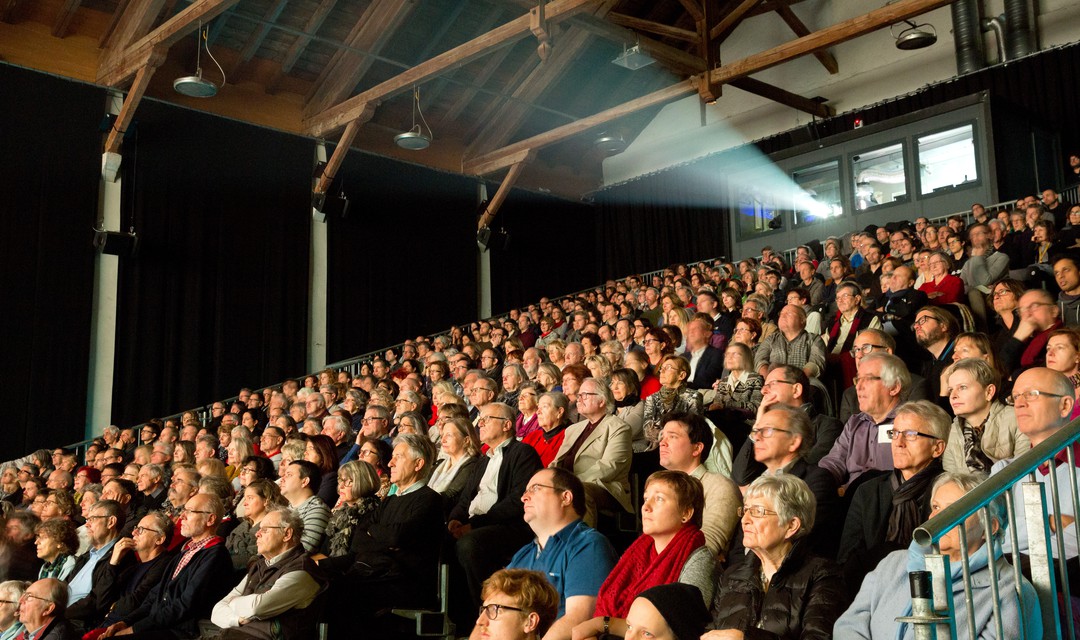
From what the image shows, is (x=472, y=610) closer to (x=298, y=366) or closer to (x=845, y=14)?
(x=298, y=366)

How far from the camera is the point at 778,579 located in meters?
2.49

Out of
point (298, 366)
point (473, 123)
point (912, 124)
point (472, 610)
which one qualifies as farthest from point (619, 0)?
point (472, 610)

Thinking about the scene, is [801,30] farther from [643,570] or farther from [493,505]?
[643,570]

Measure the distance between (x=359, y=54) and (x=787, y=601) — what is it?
1126cm

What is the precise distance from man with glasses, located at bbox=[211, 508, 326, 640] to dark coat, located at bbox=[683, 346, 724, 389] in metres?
2.64

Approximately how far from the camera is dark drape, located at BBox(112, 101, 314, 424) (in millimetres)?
11500

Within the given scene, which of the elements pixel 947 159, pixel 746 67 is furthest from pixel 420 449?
pixel 947 159

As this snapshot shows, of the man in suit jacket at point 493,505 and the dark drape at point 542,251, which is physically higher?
the dark drape at point 542,251

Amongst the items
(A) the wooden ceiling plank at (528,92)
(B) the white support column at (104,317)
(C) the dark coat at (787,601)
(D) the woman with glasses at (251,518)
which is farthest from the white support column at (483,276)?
(C) the dark coat at (787,601)

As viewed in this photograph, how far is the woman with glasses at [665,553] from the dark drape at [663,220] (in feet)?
39.9

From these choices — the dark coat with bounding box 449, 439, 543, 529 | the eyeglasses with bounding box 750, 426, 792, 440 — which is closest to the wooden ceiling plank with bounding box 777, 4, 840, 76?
the dark coat with bounding box 449, 439, 543, 529

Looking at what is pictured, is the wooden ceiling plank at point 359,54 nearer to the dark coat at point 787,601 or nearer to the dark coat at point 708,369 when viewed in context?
the dark coat at point 708,369

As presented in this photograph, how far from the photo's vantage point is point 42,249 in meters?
10.7

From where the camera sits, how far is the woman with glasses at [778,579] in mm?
2369
